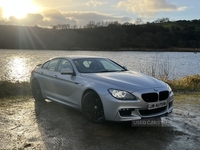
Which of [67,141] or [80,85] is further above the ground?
[80,85]

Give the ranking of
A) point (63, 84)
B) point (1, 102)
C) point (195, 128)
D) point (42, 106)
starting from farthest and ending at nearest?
1. point (1, 102)
2. point (42, 106)
3. point (63, 84)
4. point (195, 128)

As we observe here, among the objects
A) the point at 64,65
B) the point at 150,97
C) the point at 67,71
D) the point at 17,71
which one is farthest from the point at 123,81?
the point at 17,71

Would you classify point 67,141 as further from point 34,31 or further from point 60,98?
point 34,31

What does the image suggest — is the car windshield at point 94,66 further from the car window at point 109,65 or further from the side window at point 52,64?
the side window at point 52,64

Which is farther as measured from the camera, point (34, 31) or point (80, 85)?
point (34, 31)

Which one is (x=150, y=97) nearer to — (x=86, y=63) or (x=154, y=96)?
(x=154, y=96)

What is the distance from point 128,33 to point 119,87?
8755 centimetres

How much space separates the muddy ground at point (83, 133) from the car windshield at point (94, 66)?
4.03 ft

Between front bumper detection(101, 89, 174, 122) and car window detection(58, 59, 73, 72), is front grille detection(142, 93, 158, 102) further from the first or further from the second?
car window detection(58, 59, 73, 72)

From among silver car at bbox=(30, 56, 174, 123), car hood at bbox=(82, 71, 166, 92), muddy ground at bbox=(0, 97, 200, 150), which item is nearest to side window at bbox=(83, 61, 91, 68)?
silver car at bbox=(30, 56, 174, 123)

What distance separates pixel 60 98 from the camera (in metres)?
6.56

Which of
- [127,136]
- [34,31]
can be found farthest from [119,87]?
[34,31]

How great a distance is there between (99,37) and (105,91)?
83.1m

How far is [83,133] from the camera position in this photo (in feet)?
16.5
